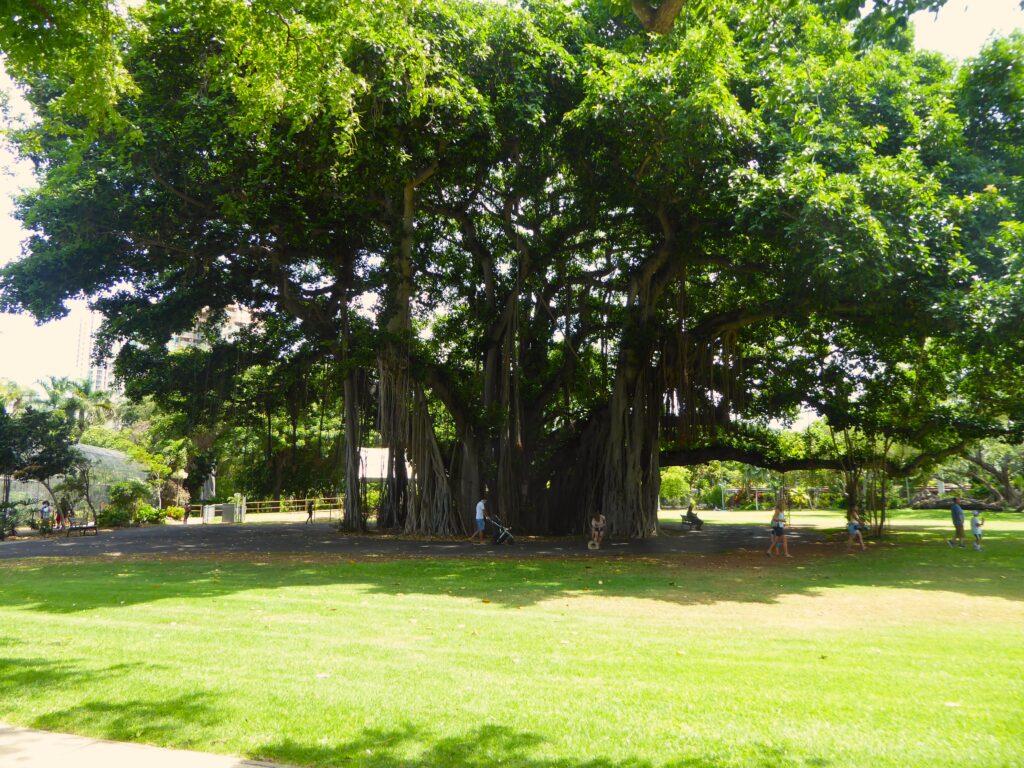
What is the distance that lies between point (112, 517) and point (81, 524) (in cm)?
116

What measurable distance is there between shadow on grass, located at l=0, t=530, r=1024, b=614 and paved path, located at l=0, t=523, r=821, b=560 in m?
1.28

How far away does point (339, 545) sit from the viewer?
57.8 feet

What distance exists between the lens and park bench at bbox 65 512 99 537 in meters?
22.6

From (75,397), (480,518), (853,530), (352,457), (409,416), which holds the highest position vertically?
(75,397)

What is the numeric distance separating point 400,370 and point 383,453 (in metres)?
6.33

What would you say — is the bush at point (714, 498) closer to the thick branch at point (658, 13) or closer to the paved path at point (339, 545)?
the paved path at point (339, 545)

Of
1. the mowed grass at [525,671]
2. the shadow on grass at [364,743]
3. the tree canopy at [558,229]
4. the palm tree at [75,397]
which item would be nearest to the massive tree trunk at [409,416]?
the tree canopy at [558,229]

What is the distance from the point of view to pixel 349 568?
12930 mm

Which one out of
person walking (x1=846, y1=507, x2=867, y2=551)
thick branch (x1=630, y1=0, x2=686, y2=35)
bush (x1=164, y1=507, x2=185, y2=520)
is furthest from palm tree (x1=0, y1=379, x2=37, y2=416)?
thick branch (x1=630, y1=0, x2=686, y2=35)

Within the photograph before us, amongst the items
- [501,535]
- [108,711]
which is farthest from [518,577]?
[108,711]

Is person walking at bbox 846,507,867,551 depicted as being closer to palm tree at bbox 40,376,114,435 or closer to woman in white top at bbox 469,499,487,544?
woman in white top at bbox 469,499,487,544

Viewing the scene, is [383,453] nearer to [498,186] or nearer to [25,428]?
[498,186]

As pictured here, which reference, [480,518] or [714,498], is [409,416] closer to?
[480,518]

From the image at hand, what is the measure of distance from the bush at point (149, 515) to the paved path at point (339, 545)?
22.6ft
